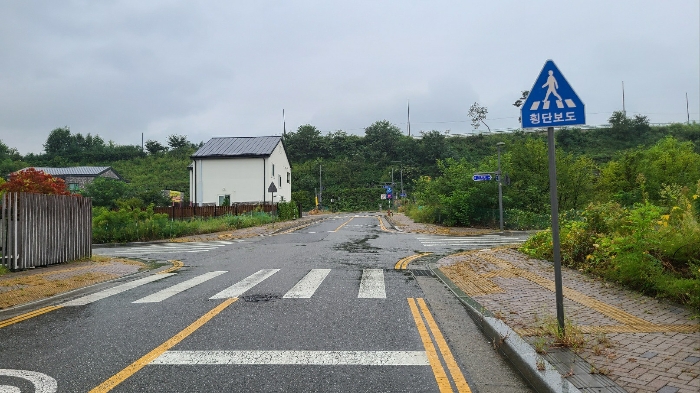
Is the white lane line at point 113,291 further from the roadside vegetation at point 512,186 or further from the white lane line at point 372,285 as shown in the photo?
the roadside vegetation at point 512,186

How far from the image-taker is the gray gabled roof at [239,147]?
46094mm

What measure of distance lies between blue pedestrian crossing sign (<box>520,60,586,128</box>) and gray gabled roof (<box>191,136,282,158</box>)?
41.9 metres

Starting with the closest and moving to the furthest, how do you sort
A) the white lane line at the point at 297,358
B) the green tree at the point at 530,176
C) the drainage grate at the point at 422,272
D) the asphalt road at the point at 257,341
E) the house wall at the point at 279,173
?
the asphalt road at the point at 257,341 < the white lane line at the point at 297,358 < the drainage grate at the point at 422,272 < the green tree at the point at 530,176 < the house wall at the point at 279,173

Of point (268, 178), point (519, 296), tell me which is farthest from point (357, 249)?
point (268, 178)

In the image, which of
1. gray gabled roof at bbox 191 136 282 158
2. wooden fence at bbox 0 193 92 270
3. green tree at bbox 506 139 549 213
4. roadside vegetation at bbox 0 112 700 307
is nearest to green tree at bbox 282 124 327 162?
roadside vegetation at bbox 0 112 700 307

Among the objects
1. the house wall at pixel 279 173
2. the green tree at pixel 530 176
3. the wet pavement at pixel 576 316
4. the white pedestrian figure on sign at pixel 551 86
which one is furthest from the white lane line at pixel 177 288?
the house wall at pixel 279 173

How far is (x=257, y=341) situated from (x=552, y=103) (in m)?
3.98

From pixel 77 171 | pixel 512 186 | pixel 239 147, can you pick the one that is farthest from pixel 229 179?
pixel 77 171

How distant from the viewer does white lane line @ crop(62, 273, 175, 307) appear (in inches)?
Answer: 287

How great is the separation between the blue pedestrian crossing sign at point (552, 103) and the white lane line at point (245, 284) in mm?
5300

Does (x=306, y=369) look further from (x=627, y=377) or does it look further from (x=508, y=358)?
(x=627, y=377)

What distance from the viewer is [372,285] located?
332 inches

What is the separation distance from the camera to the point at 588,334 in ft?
15.7

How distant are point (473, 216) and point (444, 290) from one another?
19.2 meters
